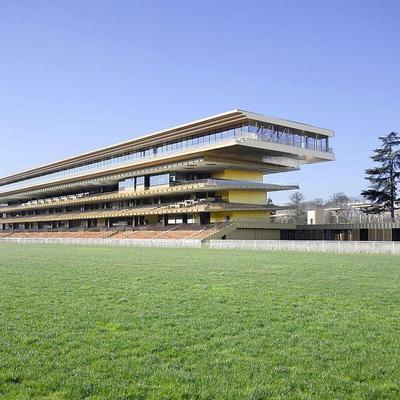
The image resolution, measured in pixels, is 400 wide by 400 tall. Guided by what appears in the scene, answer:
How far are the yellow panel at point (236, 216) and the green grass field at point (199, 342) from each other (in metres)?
46.9

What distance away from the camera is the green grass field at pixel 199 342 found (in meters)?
5.75

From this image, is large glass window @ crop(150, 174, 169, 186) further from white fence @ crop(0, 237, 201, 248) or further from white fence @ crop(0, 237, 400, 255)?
white fence @ crop(0, 237, 400, 255)

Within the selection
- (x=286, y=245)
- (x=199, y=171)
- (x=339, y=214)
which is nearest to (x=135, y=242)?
(x=199, y=171)

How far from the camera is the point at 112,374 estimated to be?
6164 millimetres

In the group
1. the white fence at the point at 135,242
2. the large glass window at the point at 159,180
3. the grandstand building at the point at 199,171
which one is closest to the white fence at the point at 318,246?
the white fence at the point at 135,242

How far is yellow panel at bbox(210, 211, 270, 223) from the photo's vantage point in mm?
61281

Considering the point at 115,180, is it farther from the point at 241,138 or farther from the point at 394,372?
the point at 394,372

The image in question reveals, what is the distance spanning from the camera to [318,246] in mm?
38906

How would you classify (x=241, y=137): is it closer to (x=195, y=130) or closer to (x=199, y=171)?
(x=195, y=130)

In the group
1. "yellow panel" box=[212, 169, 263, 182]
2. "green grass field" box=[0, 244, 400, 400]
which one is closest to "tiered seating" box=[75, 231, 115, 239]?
"yellow panel" box=[212, 169, 263, 182]

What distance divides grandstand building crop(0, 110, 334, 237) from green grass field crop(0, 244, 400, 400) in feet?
140

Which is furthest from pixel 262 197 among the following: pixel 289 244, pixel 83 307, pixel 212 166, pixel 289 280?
pixel 83 307

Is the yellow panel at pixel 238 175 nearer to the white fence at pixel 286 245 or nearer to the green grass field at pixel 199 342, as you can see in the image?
the white fence at pixel 286 245

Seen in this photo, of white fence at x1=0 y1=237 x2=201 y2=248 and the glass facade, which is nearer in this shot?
white fence at x1=0 y1=237 x2=201 y2=248
